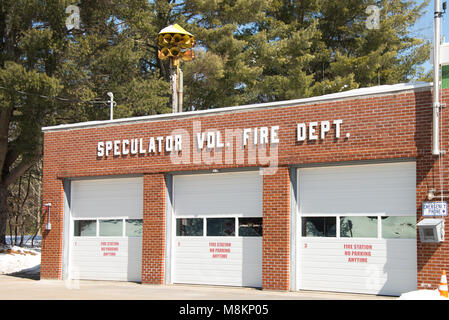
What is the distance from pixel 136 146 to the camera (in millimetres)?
20547

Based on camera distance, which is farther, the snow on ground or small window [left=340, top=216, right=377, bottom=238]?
the snow on ground

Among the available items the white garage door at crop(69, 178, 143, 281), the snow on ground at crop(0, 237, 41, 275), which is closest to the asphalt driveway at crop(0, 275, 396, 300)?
the white garage door at crop(69, 178, 143, 281)

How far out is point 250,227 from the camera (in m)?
18.7

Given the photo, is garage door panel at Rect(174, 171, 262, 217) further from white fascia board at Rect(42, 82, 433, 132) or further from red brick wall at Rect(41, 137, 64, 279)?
red brick wall at Rect(41, 137, 64, 279)

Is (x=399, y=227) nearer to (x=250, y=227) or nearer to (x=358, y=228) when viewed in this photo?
(x=358, y=228)

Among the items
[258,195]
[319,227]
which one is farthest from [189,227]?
[319,227]

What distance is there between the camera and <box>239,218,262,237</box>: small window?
60.8 feet

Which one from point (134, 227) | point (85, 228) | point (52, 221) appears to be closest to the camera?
point (134, 227)

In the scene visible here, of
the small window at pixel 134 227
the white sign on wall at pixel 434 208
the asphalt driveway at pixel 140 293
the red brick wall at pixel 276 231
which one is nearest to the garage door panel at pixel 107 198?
the small window at pixel 134 227

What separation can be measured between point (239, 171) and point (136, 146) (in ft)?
11.9

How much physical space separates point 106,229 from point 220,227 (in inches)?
174

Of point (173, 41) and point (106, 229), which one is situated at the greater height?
point (173, 41)

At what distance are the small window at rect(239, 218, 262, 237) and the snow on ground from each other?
476 inches

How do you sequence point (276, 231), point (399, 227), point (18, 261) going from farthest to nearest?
point (18, 261)
point (276, 231)
point (399, 227)
